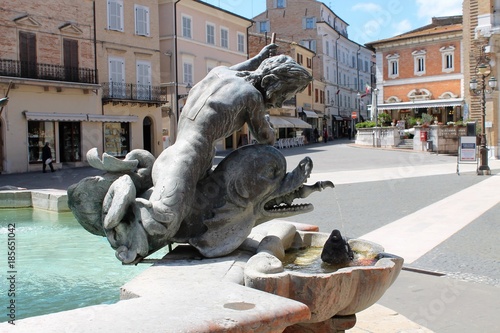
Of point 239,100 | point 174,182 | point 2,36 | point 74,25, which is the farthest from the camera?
point 74,25

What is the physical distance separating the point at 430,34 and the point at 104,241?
44.7 m

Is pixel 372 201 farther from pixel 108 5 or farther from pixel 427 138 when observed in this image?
pixel 108 5

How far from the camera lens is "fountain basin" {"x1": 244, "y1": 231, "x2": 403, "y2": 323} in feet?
9.80

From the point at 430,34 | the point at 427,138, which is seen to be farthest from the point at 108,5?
the point at 430,34

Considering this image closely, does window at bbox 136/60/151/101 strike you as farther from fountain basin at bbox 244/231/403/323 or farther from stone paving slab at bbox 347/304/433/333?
fountain basin at bbox 244/231/403/323

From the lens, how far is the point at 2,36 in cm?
2595

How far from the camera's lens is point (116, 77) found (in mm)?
32344

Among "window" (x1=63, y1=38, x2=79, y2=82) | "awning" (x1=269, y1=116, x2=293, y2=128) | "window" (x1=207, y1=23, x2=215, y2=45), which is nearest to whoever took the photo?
"window" (x1=63, y1=38, x2=79, y2=82)

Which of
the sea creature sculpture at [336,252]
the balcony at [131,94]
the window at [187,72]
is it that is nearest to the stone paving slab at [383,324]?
the sea creature sculpture at [336,252]

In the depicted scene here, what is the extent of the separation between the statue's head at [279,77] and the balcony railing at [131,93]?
1098 inches

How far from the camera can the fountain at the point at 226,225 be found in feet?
8.97

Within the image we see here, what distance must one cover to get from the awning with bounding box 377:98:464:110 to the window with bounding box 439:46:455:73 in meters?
2.65

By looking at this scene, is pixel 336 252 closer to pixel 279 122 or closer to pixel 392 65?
pixel 279 122

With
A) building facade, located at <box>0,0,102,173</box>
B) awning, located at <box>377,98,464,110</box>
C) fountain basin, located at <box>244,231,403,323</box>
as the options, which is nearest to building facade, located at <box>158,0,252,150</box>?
building facade, located at <box>0,0,102,173</box>
